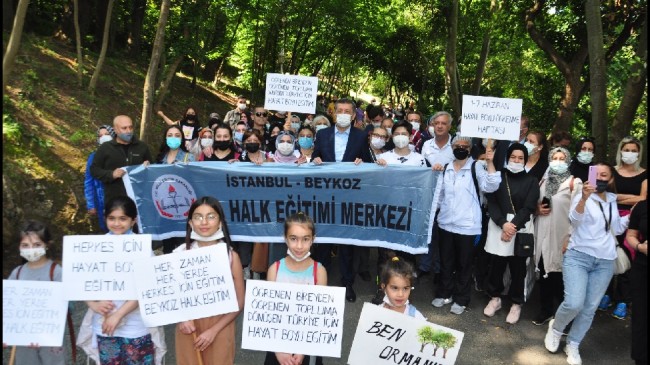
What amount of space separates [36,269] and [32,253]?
0.46ft

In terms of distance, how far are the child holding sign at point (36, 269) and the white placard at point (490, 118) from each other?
4.24 metres

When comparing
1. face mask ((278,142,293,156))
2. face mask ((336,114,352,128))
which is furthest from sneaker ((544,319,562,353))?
face mask ((278,142,293,156))

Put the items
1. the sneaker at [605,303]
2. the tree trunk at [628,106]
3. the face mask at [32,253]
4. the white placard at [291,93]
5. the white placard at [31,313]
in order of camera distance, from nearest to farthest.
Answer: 1. the white placard at [31,313]
2. the face mask at [32,253]
3. the sneaker at [605,303]
4. the white placard at [291,93]
5. the tree trunk at [628,106]

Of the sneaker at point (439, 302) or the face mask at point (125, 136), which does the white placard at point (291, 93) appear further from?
the sneaker at point (439, 302)

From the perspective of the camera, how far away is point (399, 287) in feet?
11.6

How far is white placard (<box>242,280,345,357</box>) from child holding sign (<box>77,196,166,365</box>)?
793mm

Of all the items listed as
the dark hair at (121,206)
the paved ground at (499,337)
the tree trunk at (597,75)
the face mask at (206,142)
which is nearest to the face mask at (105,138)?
the face mask at (206,142)

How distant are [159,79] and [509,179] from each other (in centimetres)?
1268

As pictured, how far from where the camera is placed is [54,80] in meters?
11.4

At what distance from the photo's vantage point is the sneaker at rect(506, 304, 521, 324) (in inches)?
227

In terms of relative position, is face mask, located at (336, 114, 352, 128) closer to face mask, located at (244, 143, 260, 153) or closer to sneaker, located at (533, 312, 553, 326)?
face mask, located at (244, 143, 260, 153)

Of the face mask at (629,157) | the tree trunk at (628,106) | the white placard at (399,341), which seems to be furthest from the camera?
the tree trunk at (628,106)

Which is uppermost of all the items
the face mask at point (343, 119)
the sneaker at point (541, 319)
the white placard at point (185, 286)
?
the face mask at point (343, 119)

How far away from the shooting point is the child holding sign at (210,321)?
11.6 ft
